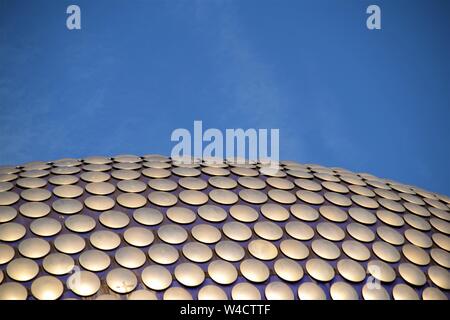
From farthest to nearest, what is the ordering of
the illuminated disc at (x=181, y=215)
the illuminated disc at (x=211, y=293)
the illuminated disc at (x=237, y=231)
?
the illuminated disc at (x=181, y=215)
the illuminated disc at (x=237, y=231)
the illuminated disc at (x=211, y=293)

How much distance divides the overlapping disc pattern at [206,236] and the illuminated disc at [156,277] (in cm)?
2

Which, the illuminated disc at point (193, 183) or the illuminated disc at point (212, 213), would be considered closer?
the illuminated disc at point (212, 213)

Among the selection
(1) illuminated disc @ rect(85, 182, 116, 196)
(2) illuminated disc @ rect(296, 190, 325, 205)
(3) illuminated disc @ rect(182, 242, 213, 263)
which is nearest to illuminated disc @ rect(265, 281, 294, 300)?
(3) illuminated disc @ rect(182, 242, 213, 263)

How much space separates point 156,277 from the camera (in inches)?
468

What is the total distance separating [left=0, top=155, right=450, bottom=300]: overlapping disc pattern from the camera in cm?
1187

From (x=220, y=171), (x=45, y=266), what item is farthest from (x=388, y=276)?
(x=45, y=266)

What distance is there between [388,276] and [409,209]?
308 centimetres

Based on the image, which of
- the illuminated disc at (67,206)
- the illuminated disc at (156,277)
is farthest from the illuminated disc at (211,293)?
the illuminated disc at (67,206)

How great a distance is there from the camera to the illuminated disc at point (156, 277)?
11719mm

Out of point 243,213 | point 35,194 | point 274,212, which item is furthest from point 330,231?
point 35,194

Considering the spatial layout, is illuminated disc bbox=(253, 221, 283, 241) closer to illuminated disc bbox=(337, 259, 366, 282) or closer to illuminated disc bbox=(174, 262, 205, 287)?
illuminated disc bbox=(337, 259, 366, 282)

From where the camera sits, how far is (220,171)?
15484mm

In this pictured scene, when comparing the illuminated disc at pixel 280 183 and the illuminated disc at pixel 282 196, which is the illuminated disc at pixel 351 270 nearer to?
the illuminated disc at pixel 282 196
